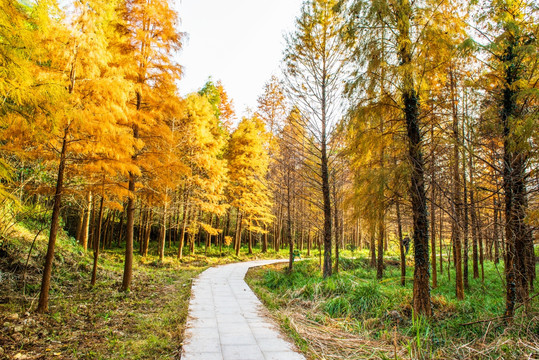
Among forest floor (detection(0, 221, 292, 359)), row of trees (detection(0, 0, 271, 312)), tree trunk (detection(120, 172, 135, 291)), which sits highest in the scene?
row of trees (detection(0, 0, 271, 312))

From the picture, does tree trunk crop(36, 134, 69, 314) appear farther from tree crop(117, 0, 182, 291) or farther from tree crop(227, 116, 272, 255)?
tree crop(227, 116, 272, 255)

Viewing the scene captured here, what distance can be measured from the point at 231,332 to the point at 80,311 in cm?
340

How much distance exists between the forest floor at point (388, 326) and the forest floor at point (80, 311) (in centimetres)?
219

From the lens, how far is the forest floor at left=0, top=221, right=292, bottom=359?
4.07 metres

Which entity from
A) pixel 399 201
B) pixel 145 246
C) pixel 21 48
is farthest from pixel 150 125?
pixel 145 246

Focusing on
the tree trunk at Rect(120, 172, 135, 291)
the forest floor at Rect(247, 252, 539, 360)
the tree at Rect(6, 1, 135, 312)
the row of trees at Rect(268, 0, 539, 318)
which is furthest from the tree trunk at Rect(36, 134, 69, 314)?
the row of trees at Rect(268, 0, 539, 318)

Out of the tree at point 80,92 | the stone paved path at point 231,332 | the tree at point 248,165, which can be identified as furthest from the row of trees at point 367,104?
the tree at point 248,165

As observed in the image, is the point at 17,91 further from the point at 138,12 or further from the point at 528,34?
the point at 528,34

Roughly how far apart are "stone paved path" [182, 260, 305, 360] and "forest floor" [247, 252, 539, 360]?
34 cm

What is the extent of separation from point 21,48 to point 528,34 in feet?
29.2

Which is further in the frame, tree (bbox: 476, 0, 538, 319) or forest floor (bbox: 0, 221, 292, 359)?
tree (bbox: 476, 0, 538, 319)

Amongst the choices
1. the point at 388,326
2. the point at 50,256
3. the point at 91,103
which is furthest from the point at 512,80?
the point at 50,256

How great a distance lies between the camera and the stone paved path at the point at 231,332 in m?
3.79

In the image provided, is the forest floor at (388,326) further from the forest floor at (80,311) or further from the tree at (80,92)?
the tree at (80,92)
